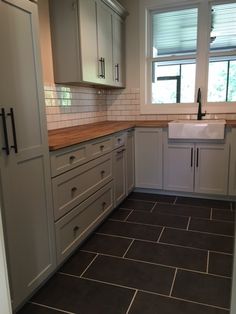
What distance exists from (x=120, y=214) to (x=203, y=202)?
1045 millimetres

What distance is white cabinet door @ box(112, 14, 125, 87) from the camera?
3.27 m

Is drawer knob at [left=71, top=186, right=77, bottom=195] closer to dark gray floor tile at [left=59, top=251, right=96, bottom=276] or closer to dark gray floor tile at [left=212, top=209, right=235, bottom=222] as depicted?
dark gray floor tile at [left=59, top=251, right=96, bottom=276]

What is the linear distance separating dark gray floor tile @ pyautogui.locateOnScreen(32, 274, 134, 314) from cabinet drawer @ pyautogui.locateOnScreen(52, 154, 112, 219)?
46 centimetres

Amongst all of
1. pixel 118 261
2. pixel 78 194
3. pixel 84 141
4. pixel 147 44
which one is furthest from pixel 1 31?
pixel 147 44

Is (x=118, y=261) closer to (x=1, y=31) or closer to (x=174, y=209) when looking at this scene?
(x=174, y=209)

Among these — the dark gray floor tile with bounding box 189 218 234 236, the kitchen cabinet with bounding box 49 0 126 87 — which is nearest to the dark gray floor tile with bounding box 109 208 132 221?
the dark gray floor tile with bounding box 189 218 234 236

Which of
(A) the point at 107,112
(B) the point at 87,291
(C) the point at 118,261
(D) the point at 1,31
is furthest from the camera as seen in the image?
(A) the point at 107,112

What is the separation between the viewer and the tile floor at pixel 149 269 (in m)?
1.58

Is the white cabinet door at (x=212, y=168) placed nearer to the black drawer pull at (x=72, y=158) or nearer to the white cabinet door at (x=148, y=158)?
the white cabinet door at (x=148, y=158)

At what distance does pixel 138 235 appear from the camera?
240 cm

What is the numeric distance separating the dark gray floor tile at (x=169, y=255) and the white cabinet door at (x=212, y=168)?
1199mm

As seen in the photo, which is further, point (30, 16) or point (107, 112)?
point (107, 112)

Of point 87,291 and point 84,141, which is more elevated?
point 84,141

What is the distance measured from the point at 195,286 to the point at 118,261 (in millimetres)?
581
